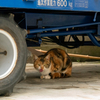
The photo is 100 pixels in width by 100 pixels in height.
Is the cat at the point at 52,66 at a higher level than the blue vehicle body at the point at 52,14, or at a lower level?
lower

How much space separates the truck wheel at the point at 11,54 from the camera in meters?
2.37

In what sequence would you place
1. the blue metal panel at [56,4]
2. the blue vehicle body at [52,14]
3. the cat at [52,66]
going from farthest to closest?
the cat at [52,66] → the blue vehicle body at [52,14] → the blue metal panel at [56,4]

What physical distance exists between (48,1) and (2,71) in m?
0.92

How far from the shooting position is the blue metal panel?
2303 millimetres

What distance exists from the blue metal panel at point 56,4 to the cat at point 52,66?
1.41m

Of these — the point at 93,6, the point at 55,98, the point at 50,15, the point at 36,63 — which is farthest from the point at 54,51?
the point at 55,98

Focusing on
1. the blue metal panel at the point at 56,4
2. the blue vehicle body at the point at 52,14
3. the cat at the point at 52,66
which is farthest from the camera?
the cat at the point at 52,66

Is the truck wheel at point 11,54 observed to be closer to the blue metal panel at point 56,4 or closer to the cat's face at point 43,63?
the blue metal panel at point 56,4

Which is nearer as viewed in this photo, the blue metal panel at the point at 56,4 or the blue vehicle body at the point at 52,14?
the blue metal panel at the point at 56,4

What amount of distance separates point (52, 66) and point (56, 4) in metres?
1.62

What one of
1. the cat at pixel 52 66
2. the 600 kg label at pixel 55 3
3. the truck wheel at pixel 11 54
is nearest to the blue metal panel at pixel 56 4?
the 600 kg label at pixel 55 3

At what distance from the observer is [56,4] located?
253cm

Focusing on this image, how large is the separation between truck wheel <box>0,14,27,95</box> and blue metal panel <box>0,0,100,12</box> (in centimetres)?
19

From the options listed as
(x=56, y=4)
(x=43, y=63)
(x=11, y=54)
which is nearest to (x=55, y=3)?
(x=56, y=4)
